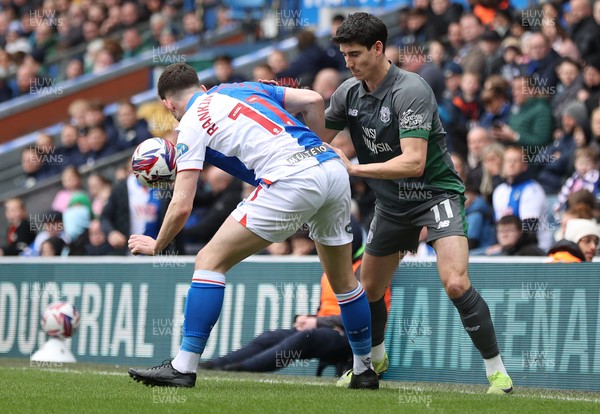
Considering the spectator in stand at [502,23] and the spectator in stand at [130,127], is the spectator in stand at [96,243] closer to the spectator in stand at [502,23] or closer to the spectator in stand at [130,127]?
the spectator in stand at [130,127]

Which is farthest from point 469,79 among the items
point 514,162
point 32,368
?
point 32,368

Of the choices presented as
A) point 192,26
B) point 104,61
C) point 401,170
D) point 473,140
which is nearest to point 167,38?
point 104,61

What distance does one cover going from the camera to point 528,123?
1320 cm

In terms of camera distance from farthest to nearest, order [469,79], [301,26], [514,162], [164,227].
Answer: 1. [301,26]
2. [469,79]
3. [514,162]
4. [164,227]

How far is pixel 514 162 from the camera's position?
39.3ft

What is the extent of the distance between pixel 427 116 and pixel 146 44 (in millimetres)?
15234

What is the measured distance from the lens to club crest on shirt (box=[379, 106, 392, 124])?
26.6 ft

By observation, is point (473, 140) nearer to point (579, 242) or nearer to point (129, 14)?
point (579, 242)

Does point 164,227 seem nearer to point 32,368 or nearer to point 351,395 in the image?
point 351,395

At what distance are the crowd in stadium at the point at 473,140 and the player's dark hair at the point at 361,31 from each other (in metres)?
2.79

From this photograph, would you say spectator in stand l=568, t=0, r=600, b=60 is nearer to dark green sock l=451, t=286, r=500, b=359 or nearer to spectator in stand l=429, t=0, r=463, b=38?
spectator in stand l=429, t=0, r=463, b=38

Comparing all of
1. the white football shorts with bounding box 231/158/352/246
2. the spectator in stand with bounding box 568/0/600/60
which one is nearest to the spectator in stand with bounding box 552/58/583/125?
the spectator in stand with bounding box 568/0/600/60

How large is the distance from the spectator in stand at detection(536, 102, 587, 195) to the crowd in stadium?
0.01 meters

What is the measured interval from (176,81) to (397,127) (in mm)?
1519
